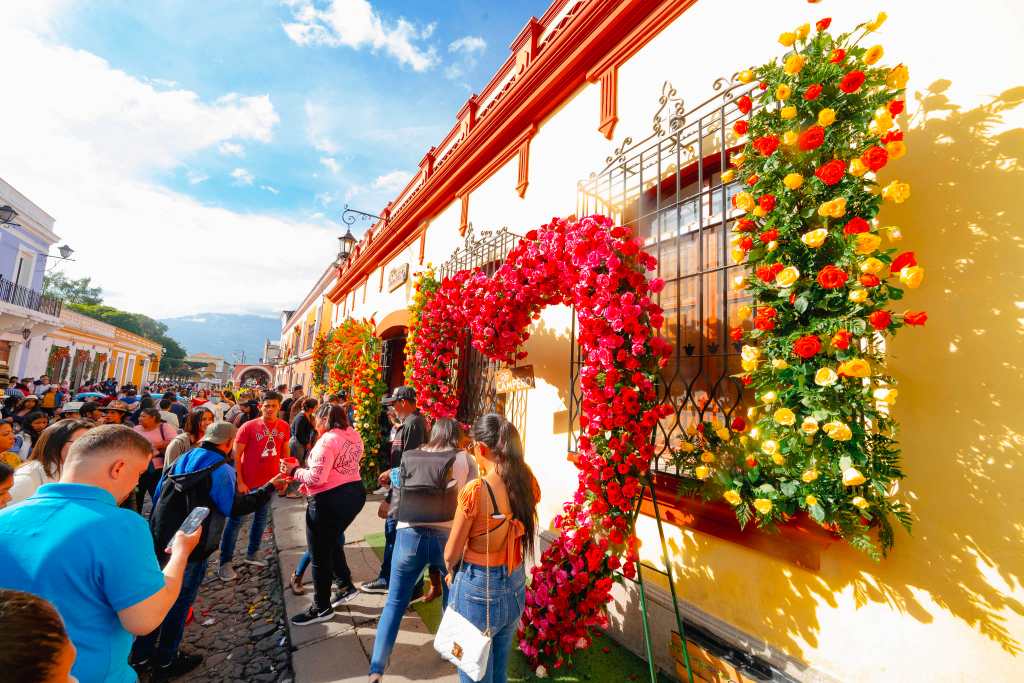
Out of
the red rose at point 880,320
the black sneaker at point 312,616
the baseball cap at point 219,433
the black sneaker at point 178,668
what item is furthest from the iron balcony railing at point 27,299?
the red rose at point 880,320

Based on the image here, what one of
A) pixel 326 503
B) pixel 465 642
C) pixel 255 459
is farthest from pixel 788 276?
pixel 255 459

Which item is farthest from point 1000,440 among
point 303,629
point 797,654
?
point 303,629

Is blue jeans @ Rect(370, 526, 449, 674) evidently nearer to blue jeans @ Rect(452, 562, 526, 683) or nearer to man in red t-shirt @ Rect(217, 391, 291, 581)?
blue jeans @ Rect(452, 562, 526, 683)

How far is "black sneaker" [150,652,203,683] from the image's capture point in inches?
120

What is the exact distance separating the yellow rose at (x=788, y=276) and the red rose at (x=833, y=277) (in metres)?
0.11

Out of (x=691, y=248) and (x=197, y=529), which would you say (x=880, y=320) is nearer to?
(x=691, y=248)

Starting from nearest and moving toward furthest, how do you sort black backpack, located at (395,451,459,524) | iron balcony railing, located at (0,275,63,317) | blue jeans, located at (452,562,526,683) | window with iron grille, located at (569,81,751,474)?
1. blue jeans, located at (452,562,526,683)
2. black backpack, located at (395,451,459,524)
3. window with iron grille, located at (569,81,751,474)
4. iron balcony railing, located at (0,275,63,317)

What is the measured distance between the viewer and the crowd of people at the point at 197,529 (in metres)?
1.57

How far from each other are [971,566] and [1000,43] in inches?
98.7

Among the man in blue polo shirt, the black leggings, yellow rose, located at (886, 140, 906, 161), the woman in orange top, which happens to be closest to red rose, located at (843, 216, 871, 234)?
yellow rose, located at (886, 140, 906, 161)

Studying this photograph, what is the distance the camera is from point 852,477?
1889 millimetres

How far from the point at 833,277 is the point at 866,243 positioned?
20cm

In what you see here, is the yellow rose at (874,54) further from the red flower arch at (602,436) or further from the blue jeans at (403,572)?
the blue jeans at (403,572)

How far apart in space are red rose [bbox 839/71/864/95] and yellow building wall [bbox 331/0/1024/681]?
1.84 ft
